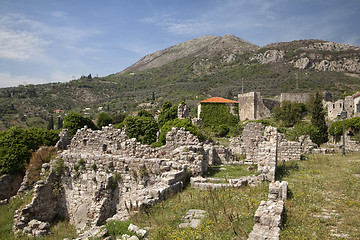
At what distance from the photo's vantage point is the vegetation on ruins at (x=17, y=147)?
14.3 metres

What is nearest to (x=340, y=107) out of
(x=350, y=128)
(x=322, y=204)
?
(x=350, y=128)

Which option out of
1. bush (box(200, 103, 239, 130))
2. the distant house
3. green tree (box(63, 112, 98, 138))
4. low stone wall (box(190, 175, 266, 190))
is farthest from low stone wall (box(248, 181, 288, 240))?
the distant house

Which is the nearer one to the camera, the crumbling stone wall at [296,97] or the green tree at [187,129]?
the green tree at [187,129]

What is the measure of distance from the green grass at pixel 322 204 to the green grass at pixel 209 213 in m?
0.80

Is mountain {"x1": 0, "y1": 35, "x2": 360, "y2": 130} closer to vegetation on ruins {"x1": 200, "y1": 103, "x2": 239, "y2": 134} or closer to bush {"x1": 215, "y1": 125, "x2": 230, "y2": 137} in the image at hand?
vegetation on ruins {"x1": 200, "y1": 103, "x2": 239, "y2": 134}

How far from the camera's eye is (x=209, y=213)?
5.42 m

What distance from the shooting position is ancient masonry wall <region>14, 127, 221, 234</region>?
7.77 m

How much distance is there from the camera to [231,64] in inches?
5310

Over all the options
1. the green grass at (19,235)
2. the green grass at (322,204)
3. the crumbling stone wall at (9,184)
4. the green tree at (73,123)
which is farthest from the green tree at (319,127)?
the crumbling stone wall at (9,184)

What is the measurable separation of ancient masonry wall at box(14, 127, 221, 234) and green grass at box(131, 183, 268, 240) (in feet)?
1.54

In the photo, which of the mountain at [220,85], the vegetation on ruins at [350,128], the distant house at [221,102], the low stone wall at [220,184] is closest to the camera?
the low stone wall at [220,184]

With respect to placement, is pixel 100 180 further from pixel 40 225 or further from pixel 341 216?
pixel 341 216

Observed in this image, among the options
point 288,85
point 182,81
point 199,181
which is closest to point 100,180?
point 199,181

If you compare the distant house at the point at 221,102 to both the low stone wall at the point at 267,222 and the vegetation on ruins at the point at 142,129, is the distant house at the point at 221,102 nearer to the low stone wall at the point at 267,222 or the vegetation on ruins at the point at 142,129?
the vegetation on ruins at the point at 142,129
